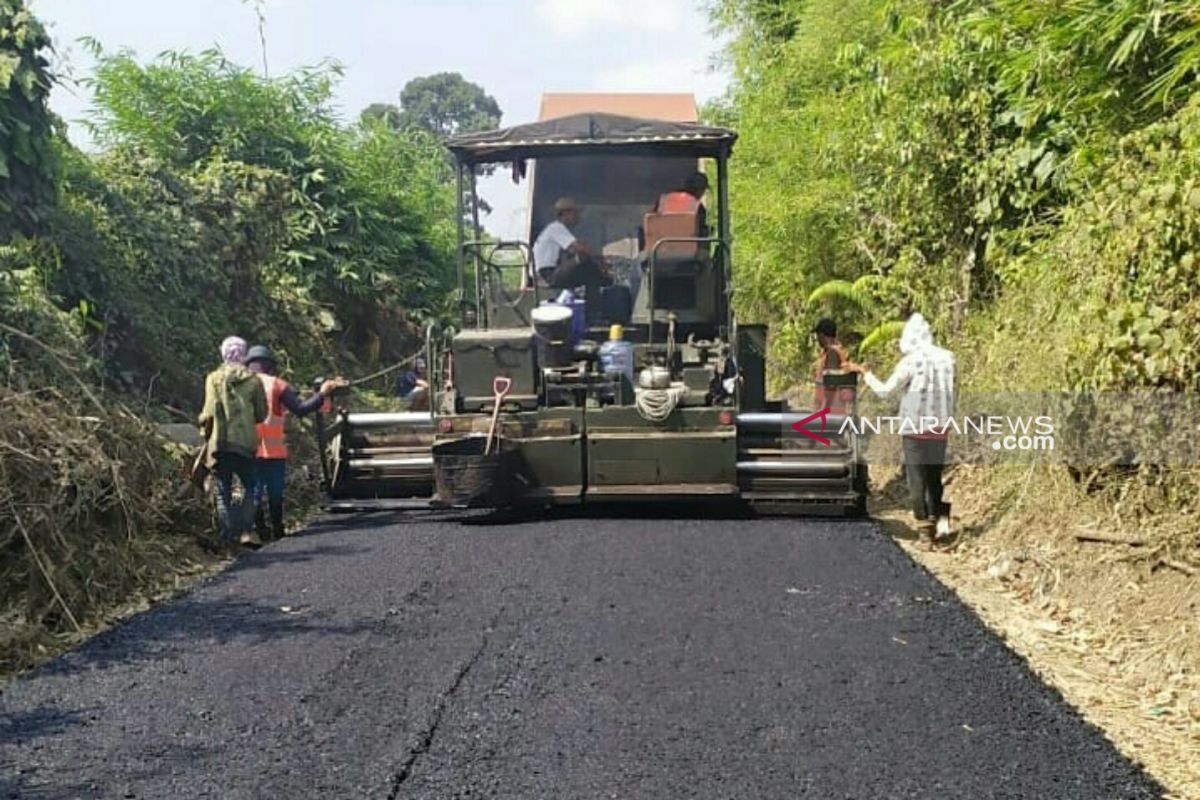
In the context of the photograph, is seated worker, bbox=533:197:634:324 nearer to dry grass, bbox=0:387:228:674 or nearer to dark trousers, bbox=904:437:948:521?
dark trousers, bbox=904:437:948:521

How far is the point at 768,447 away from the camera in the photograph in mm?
8086

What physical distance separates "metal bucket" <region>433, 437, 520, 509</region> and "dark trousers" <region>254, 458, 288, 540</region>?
97cm

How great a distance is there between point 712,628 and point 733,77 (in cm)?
1389

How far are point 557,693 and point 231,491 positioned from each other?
3.81 metres

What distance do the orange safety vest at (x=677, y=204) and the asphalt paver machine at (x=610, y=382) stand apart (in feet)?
0.43

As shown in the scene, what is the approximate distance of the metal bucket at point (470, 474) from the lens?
25.4ft

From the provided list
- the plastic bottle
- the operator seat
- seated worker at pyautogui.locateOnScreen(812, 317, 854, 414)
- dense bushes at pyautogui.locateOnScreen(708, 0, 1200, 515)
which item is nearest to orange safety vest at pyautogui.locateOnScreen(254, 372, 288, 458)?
the plastic bottle

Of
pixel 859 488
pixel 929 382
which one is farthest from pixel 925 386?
pixel 859 488

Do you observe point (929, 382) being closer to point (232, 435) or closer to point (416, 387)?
point (232, 435)

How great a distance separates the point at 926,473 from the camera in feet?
25.0

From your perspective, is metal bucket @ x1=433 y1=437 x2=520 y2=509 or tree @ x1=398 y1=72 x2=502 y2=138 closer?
metal bucket @ x1=433 y1=437 x2=520 y2=509

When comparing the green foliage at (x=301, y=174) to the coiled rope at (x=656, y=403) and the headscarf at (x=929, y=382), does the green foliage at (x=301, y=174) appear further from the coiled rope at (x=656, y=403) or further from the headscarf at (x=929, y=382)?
the headscarf at (x=929, y=382)

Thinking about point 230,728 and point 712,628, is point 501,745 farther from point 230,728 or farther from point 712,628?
point 712,628

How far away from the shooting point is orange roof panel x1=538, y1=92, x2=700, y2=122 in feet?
50.6
